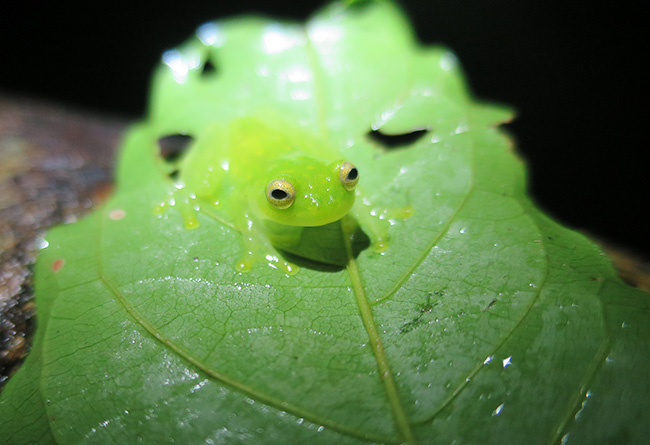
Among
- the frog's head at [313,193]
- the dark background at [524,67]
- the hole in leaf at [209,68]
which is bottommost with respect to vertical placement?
the dark background at [524,67]

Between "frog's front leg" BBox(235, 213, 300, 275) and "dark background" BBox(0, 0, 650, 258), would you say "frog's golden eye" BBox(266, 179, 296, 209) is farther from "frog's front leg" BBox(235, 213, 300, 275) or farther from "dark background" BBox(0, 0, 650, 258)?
"dark background" BBox(0, 0, 650, 258)

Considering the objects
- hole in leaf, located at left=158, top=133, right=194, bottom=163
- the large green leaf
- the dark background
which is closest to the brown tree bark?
the large green leaf

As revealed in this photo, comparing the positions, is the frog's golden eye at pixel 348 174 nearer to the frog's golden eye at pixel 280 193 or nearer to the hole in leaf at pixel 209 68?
the frog's golden eye at pixel 280 193

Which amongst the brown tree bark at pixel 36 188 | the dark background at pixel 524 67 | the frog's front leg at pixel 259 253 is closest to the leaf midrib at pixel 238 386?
the frog's front leg at pixel 259 253

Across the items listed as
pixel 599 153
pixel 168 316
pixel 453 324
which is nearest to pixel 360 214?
pixel 453 324

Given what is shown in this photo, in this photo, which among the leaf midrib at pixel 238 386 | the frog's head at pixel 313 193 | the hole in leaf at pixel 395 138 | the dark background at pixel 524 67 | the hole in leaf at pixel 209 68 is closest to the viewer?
the leaf midrib at pixel 238 386

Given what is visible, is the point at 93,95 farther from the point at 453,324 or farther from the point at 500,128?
the point at 453,324
